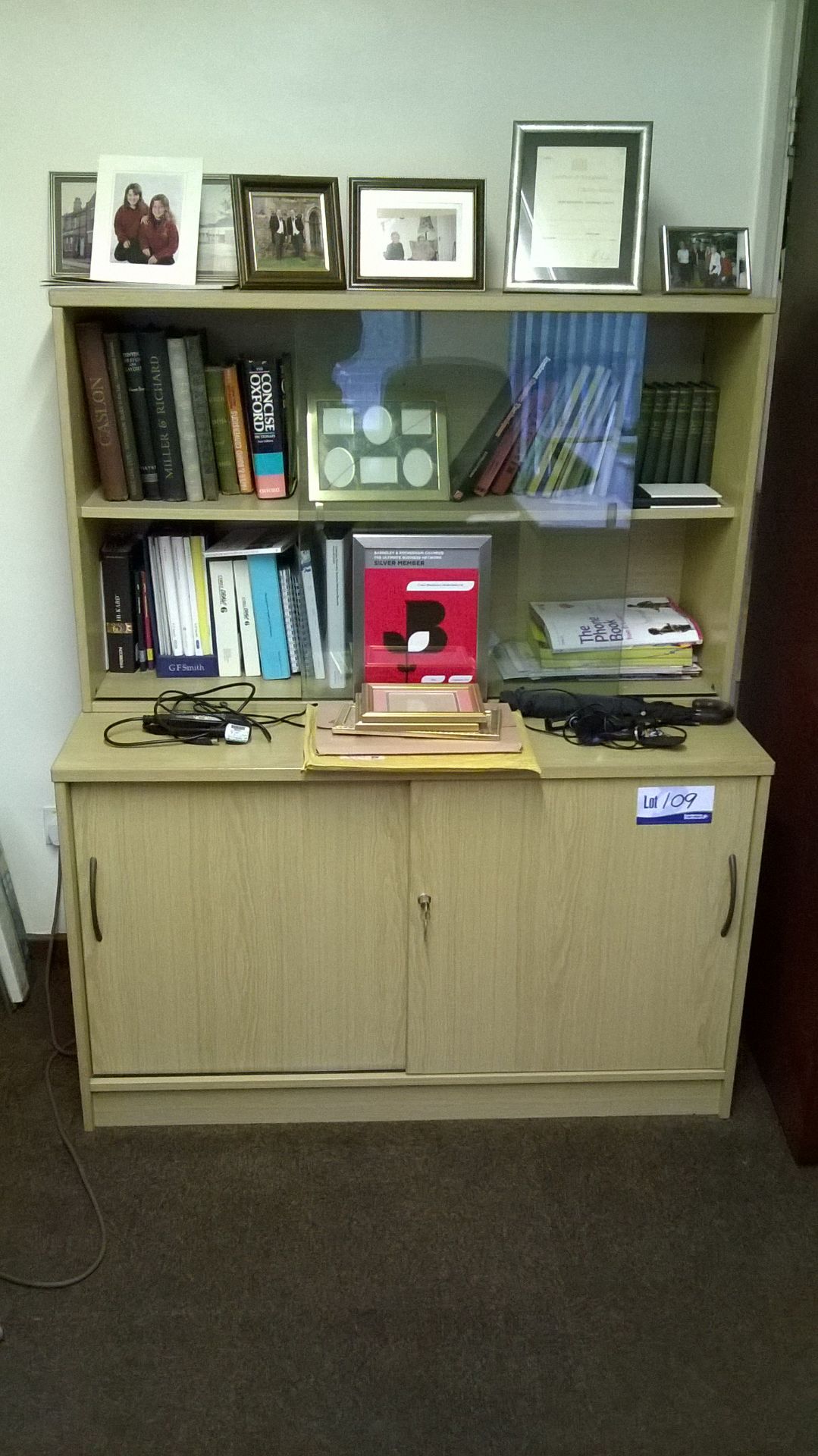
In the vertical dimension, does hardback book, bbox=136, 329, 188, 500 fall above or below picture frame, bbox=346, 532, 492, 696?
above

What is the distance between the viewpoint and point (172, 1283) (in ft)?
6.18

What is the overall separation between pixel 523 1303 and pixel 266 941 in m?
0.72

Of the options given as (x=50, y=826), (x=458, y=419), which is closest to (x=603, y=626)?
(x=458, y=419)

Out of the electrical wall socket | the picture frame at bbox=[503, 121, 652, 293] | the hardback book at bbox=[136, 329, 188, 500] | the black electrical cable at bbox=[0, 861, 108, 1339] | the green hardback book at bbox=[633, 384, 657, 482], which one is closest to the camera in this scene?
the black electrical cable at bbox=[0, 861, 108, 1339]

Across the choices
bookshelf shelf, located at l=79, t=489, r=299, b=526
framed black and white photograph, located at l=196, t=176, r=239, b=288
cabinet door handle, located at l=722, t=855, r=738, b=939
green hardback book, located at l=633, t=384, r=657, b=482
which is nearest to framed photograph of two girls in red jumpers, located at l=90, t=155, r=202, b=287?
framed black and white photograph, located at l=196, t=176, r=239, b=288

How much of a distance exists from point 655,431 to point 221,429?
0.81 m

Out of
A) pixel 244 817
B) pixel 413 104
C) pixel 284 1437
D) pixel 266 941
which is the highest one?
pixel 413 104

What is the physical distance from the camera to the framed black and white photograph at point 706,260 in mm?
→ 2006

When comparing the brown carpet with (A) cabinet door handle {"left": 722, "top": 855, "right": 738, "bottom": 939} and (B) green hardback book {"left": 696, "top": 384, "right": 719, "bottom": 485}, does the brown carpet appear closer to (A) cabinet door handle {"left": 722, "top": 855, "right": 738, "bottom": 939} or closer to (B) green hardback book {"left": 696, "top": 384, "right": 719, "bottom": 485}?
(A) cabinet door handle {"left": 722, "top": 855, "right": 738, "bottom": 939}

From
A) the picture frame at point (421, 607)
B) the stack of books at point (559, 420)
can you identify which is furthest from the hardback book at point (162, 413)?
the stack of books at point (559, 420)

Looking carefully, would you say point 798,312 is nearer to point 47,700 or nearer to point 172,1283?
point 47,700

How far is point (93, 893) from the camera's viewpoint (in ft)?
6.68

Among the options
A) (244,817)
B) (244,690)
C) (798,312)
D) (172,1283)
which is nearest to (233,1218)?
(172,1283)

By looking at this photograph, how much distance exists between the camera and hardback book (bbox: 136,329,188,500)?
2090 mm
